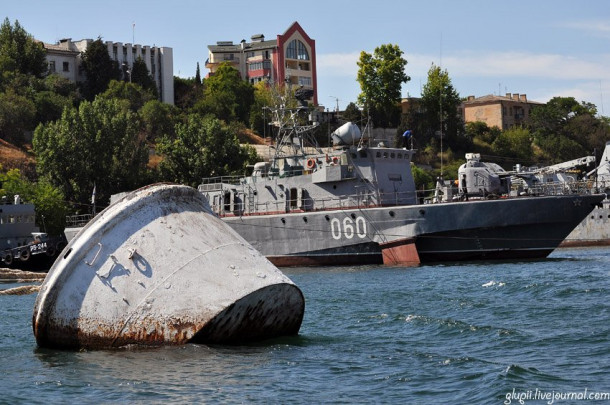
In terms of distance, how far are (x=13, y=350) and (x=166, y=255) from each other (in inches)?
143

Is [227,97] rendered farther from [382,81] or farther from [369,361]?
[369,361]

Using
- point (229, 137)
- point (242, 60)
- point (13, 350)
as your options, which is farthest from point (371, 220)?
point (242, 60)

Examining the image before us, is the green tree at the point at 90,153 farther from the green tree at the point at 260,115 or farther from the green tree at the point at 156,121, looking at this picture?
the green tree at the point at 260,115

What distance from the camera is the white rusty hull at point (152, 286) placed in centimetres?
1562

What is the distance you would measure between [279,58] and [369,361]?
3406 inches

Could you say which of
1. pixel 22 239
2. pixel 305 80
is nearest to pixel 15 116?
pixel 22 239

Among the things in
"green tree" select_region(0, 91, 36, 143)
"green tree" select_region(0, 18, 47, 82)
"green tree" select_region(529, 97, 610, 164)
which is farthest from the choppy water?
"green tree" select_region(529, 97, 610, 164)

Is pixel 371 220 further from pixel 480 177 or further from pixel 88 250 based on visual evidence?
pixel 88 250

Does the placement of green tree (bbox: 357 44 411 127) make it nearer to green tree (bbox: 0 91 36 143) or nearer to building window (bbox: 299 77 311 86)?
building window (bbox: 299 77 311 86)

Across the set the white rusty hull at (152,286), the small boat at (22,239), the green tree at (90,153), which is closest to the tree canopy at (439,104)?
the green tree at (90,153)

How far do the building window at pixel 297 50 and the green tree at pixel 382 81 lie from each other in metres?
12.5

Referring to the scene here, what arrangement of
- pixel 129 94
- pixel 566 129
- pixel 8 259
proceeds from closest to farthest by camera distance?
pixel 8 259, pixel 129 94, pixel 566 129

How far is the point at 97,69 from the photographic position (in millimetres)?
87625

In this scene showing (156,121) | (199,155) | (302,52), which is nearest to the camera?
(199,155)
